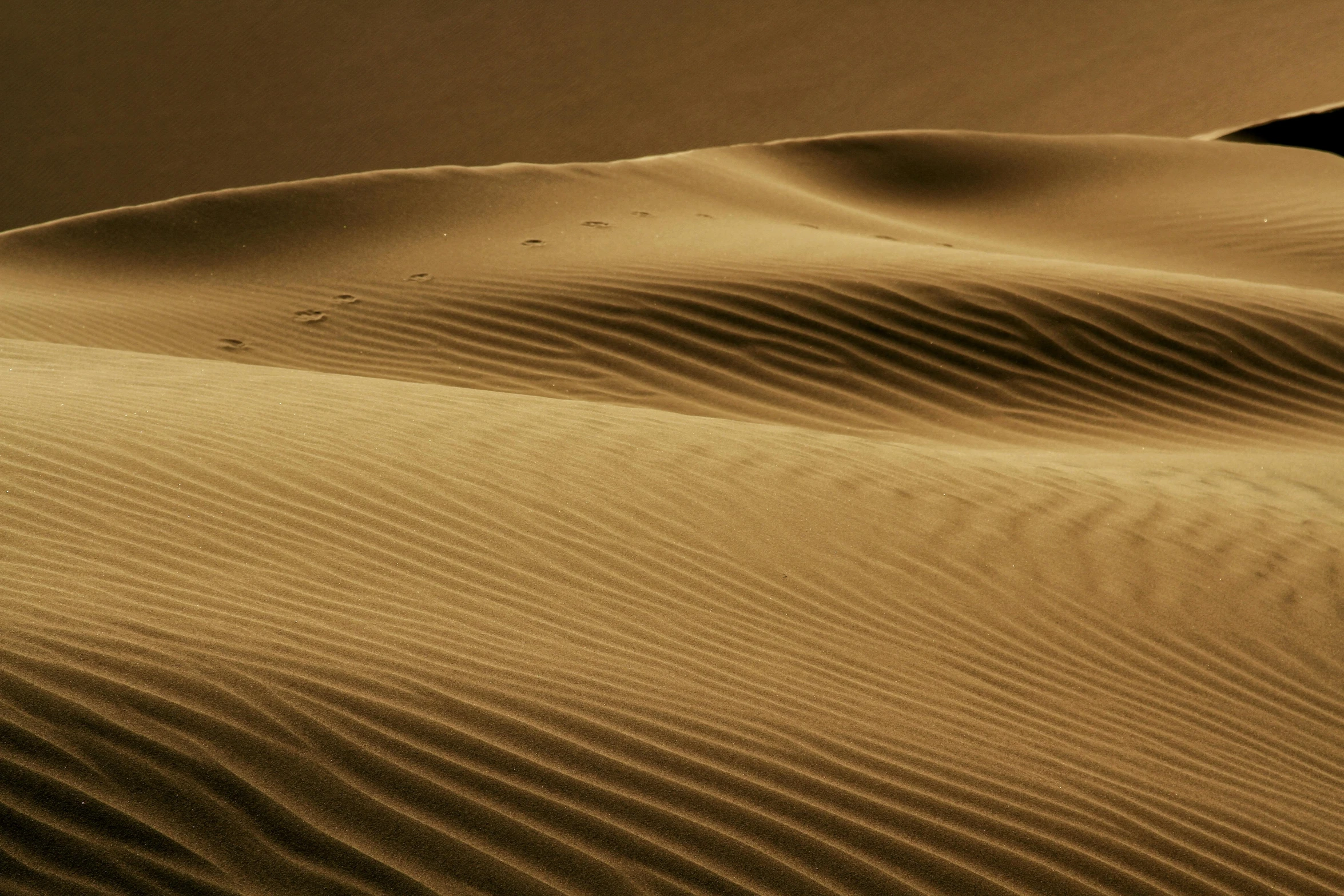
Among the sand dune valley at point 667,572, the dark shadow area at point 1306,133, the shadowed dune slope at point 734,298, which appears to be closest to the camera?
the sand dune valley at point 667,572

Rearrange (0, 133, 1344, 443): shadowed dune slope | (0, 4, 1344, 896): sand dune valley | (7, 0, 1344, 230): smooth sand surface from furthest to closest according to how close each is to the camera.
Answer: (7, 0, 1344, 230): smooth sand surface → (0, 133, 1344, 443): shadowed dune slope → (0, 4, 1344, 896): sand dune valley

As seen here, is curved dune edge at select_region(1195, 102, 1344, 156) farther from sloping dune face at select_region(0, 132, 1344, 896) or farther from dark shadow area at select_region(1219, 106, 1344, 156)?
sloping dune face at select_region(0, 132, 1344, 896)

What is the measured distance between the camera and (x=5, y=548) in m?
3.86

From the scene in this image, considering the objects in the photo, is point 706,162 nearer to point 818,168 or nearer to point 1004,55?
point 818,168

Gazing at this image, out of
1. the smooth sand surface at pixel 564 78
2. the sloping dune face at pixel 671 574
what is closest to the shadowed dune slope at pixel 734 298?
the sloping dune face at pixel 671 574

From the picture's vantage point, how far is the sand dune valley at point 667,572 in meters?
2.80

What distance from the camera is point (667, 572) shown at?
15.9 feet

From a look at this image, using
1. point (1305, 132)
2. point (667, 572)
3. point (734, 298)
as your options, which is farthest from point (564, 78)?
point (667, 572)

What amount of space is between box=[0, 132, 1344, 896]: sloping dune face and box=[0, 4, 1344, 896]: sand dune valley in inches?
0.7

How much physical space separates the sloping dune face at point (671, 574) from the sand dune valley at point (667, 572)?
0.02 meters

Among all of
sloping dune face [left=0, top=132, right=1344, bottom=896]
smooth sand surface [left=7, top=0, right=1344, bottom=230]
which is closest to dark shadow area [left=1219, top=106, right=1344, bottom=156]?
smooth sand surface [left=7, top=0, right=1344, bottom=230]

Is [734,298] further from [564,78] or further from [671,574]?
[564,78]

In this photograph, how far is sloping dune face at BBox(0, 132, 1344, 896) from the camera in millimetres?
2801

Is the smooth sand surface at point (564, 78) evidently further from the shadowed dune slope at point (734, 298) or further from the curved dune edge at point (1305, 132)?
the shadowed dune slope at point (734, 298)
